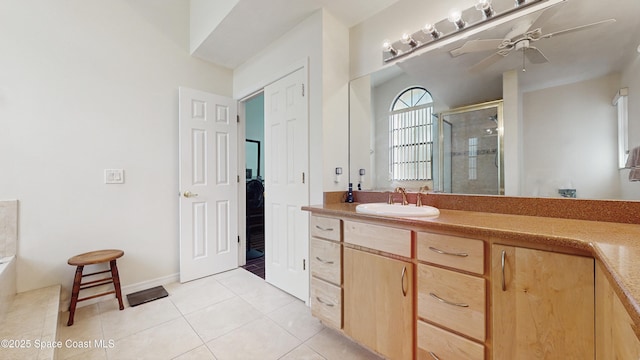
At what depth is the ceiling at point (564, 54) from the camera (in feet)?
3.64

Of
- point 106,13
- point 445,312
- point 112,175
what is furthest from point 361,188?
point 106,13

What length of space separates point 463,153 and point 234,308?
209cm

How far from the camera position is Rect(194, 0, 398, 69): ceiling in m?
1.87

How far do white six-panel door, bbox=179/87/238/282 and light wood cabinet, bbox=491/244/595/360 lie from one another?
2.55 meters

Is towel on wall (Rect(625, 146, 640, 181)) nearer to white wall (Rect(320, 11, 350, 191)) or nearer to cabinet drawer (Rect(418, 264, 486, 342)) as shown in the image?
cabinet drawer (Rect(418, 264, 486, 342))

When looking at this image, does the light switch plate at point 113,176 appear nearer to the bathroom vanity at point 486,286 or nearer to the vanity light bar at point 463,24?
the bathroom vanity at point 486,286

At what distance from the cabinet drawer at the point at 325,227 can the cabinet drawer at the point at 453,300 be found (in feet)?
1.79

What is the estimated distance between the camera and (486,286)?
983mm

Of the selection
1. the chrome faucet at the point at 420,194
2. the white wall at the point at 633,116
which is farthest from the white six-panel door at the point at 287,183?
the white wall at the point at 633,116

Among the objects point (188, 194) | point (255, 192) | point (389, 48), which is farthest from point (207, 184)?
point (389, 48)

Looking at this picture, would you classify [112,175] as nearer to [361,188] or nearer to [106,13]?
[106,13]

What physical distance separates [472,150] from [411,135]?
44cm

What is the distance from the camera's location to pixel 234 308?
2021mm

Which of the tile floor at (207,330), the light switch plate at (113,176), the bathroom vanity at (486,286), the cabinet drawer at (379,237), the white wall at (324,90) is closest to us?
the bathroom vanity at (486,286)
